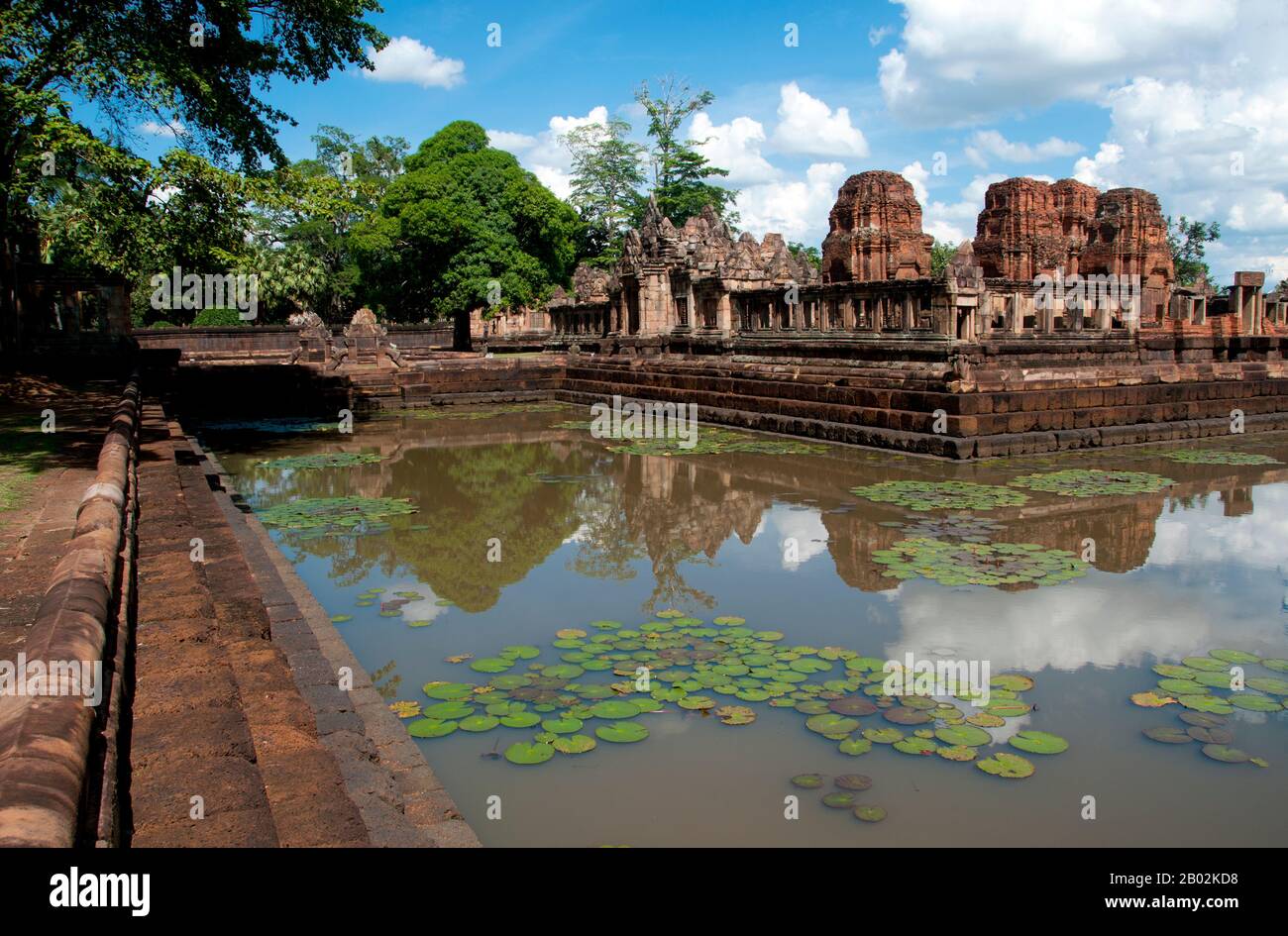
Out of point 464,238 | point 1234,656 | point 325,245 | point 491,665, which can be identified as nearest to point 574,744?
point 491,665

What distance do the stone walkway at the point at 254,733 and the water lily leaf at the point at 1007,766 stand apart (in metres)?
2.08

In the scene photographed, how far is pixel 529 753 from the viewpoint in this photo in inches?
157

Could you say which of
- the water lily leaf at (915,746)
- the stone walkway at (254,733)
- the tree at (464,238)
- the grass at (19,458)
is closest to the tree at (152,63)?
the grass at (19,458)

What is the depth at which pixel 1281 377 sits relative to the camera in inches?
594

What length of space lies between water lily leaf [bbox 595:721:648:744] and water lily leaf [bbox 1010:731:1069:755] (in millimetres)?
1605

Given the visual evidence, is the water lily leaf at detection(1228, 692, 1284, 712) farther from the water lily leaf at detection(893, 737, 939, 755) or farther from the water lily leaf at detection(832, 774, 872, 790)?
the water lily leaf at detection(832, 774, 872, 790)

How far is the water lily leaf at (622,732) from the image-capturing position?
13.4ft

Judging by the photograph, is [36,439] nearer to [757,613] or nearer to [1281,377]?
[757,613]

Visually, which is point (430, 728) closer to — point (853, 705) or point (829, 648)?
point (853, 705)

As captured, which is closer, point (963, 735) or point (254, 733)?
point (254, 733)

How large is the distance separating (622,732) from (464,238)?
28062mm

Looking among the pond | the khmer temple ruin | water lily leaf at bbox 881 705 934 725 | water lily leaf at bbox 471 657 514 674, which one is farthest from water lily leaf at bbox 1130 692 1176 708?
the khmer temple ruin
